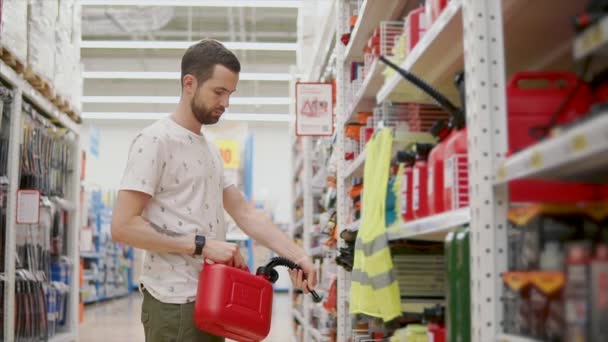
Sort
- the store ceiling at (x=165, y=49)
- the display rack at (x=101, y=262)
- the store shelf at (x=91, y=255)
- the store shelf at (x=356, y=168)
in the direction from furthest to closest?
the display rack at (x=101, y=262)
the store shelf at (x=91, y=255)
the store ceiling at (x=165, y=49)
the store shelf at (x=356, y=168)

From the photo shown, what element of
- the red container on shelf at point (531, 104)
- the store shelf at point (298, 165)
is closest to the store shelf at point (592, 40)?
the red container on shelf at point (531, 104)

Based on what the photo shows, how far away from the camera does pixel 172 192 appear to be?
8.68 feet

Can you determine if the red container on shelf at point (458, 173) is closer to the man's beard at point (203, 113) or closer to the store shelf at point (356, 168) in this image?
the man's beard at point (203, 113)

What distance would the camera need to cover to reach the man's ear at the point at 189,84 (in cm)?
270

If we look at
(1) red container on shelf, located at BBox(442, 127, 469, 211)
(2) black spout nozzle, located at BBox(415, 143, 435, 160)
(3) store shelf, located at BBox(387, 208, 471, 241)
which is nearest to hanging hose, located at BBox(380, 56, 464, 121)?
(1) red container on shelf, located at BBox(442, 127, 469, 211)

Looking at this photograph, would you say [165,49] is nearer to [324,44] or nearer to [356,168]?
[324,44]

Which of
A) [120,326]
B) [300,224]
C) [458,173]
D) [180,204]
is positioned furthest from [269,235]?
[120,326]

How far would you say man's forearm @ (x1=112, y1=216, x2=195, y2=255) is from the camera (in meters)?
2.47

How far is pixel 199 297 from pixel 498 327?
45.2 inches

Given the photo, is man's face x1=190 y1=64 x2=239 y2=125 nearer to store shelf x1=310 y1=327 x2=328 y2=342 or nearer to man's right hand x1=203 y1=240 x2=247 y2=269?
man's right hand x1=203 y1=240 x2=247 y2=269

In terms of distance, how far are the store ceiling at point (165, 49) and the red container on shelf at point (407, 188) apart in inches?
328

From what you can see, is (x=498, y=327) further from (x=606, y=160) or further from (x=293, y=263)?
(x=293, y=263)

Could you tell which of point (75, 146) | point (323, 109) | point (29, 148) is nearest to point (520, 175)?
point (323, 109)

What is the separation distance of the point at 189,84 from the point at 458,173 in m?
1.18
